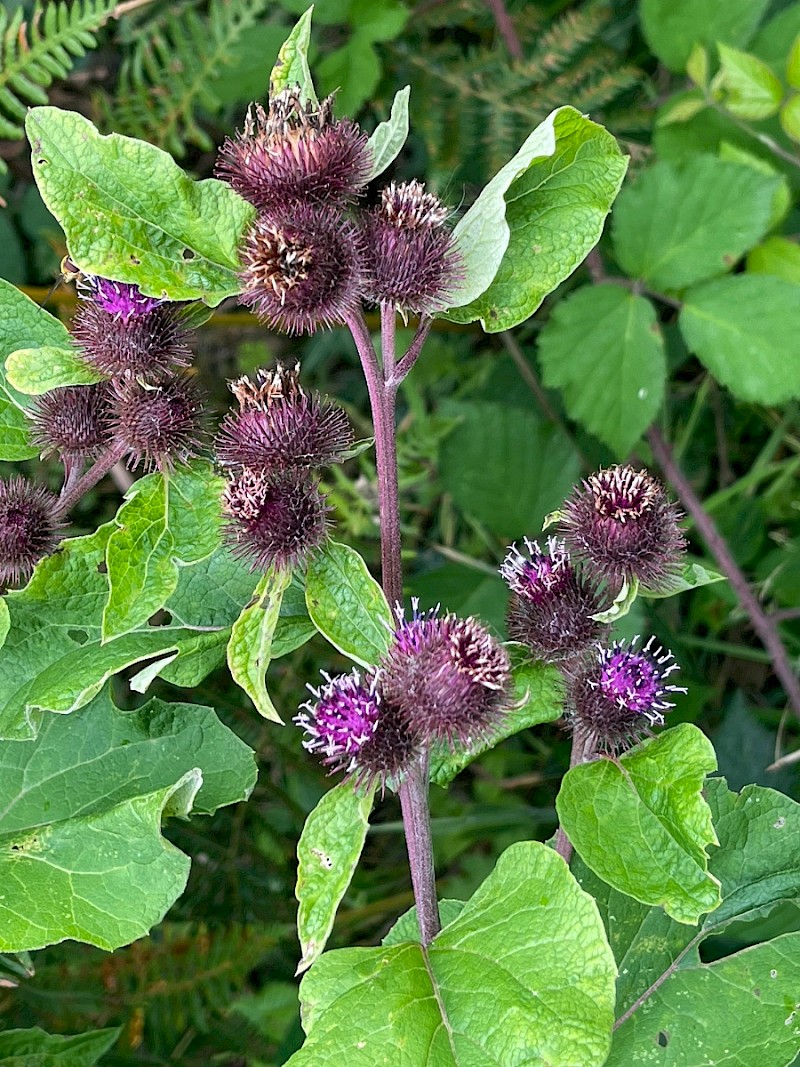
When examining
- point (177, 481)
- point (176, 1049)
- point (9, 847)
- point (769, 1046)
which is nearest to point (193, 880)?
point (176, 1049)

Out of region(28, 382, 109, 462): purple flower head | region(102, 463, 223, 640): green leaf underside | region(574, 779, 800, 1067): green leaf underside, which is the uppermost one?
region(28, 382, 109, 462): purple flower head

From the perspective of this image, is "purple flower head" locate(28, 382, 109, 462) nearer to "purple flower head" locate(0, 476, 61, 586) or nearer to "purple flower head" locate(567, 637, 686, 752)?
"purple flower head" locate(0, 476, 61, 586)

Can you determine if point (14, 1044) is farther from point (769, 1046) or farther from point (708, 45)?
point (708, 45)

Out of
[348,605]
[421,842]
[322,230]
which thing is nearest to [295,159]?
[322,230]

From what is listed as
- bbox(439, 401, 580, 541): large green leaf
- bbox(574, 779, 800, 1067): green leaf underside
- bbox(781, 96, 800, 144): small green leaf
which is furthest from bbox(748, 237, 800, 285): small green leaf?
bbox(574, 779, 800, 1067): green leaf underside

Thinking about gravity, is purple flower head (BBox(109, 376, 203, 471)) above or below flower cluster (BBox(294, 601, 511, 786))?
above

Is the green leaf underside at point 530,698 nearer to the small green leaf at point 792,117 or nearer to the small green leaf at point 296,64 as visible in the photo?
the small green leaf at point 296,64
